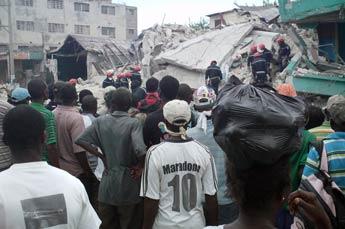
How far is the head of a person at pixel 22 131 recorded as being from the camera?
224 centimetres

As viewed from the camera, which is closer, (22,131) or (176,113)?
(22,131)

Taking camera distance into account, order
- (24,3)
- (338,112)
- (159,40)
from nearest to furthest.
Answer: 1. (338,112)
2. (159,40)
3. (24,3)

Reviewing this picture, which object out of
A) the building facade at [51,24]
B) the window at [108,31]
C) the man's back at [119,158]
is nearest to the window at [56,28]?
the building facade at [51,24]

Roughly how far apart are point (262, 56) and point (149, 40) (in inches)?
401

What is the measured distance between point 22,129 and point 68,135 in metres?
2.38

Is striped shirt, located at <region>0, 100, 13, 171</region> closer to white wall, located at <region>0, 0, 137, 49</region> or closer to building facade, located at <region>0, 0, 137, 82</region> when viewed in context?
building facade, located at <region>0, 0, 137, 82</region>

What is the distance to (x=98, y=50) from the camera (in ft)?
89.7

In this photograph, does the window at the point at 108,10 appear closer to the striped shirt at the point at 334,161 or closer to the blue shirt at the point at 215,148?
the blue shirt at the point at 215,148

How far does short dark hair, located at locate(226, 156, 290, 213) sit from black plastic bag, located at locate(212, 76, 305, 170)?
1.0 inches

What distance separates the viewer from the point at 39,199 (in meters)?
2.16

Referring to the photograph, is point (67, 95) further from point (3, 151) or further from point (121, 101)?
point (3, 151)

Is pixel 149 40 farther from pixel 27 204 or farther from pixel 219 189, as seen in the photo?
pixel 27 204

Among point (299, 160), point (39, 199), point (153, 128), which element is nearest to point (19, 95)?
point (153, 128)

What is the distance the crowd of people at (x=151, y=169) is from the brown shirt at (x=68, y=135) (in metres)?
0.01
